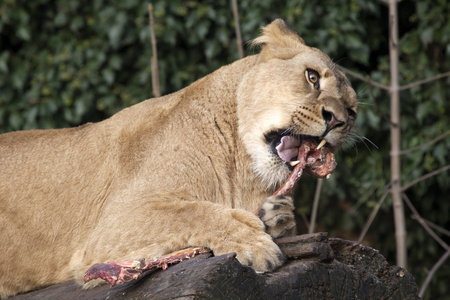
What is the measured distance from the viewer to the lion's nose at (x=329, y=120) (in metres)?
3.65

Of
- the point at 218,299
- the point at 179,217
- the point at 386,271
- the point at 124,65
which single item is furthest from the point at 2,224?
the point at 124,65

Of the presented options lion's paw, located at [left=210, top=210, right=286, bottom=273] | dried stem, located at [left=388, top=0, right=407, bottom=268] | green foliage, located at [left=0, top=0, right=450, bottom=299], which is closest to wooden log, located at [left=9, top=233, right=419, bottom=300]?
lion's paw, located at [left=210, top=210, right=286, bottom=273]

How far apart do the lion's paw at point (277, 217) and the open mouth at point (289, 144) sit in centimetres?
47

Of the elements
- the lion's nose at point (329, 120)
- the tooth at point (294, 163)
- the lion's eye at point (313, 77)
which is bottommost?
the tooth at point (294, 163)

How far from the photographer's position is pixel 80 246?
3.67 m

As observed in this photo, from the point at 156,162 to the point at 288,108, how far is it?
814mm

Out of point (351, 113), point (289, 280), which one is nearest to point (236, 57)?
point (351, 113)

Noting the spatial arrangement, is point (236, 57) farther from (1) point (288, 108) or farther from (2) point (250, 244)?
(2) point (250, 244)

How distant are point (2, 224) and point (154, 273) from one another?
4.48 ft

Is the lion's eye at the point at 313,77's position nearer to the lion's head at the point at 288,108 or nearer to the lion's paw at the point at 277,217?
the lion's head at the point at 288,108

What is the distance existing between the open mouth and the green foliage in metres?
2.33

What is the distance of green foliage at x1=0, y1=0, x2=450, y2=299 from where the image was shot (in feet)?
19.6

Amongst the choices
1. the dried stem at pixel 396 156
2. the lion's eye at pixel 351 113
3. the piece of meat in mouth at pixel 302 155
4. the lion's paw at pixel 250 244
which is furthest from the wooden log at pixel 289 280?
the dried stem at pixel 396 156

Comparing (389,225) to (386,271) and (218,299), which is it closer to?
(386,271)
